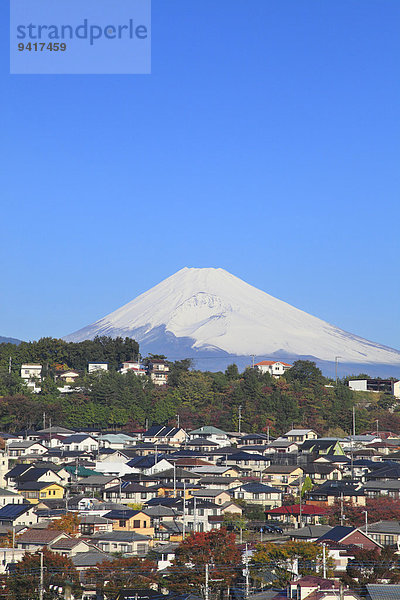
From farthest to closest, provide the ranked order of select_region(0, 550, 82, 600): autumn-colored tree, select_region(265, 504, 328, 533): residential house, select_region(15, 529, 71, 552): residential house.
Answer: select_region(265, 504, 328, 533): residential house
select_region(15, 529, 71, 552): residential house
select_region(0, 550, 82, 600): autumn-colored tree

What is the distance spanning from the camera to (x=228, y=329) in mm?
177000

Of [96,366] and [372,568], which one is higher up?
[96,366]

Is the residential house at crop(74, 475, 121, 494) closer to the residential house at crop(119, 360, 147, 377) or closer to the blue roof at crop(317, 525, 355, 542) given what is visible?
the blue roof at crop(317, 525, 355, 542)

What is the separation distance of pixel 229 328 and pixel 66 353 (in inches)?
4532

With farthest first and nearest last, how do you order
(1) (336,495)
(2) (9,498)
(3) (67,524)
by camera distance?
1. (1) (336,495)
2. (2) (9,498)
3. (3) (67,524)

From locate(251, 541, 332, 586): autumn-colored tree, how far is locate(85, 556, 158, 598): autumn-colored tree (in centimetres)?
230

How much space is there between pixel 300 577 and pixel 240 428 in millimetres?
33253

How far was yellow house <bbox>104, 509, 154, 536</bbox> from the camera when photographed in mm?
26953

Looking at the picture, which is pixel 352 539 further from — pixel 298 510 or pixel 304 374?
pixel 304 374

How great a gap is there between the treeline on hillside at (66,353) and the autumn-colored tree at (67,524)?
33.2 meters

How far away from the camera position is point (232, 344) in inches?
6737

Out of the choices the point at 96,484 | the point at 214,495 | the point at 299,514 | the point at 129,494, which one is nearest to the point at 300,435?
the point at 96,484

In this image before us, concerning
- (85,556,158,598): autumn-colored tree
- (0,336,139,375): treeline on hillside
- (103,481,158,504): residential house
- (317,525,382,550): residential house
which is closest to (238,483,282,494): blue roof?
(103,481,158,504): residential house

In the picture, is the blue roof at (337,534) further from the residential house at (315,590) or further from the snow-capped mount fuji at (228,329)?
the snow-capped mount fuji at (228,329)
